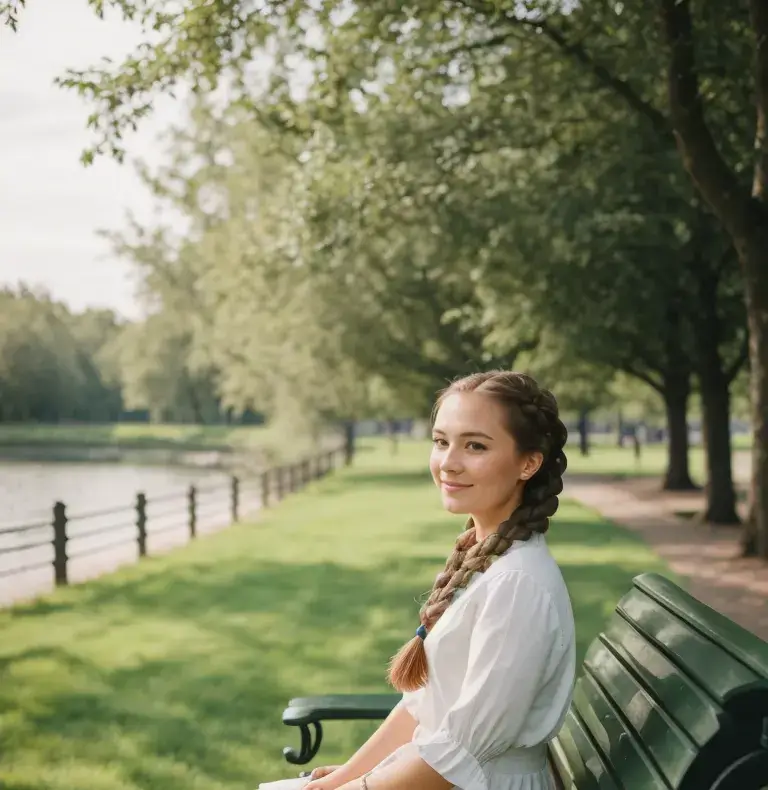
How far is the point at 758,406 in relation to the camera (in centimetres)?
1203

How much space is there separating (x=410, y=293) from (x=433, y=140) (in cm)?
1529

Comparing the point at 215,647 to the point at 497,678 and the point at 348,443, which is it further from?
the point at 348,443

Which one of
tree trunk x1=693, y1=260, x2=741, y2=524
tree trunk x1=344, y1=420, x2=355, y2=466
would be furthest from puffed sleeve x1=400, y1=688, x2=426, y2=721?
tree trunk x1=344, y1=420, x2=355, y2=466

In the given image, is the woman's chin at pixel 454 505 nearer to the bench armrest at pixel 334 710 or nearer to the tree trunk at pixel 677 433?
the bench armrest at pixel 334 710

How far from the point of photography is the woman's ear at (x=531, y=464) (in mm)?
2578

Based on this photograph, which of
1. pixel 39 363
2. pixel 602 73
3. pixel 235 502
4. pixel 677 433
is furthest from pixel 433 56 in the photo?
pixel 677 433

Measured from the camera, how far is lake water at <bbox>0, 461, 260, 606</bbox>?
13.5 meters

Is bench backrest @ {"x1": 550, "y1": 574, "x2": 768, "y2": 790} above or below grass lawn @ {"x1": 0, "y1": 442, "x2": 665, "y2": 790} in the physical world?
above

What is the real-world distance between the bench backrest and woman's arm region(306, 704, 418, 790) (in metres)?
0.50

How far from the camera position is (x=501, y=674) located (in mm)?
2258

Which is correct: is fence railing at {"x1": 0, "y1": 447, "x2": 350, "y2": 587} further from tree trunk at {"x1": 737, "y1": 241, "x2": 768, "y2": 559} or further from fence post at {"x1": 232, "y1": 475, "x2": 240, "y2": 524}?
tree trunk at {"x1": 737, "y1": 241, "x2": 768, "y2": 559}

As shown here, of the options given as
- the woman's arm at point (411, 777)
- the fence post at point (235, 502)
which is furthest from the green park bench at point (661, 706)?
the fence post at point (235, 502)

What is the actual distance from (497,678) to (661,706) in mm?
421

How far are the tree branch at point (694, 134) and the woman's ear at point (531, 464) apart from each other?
9261mm
